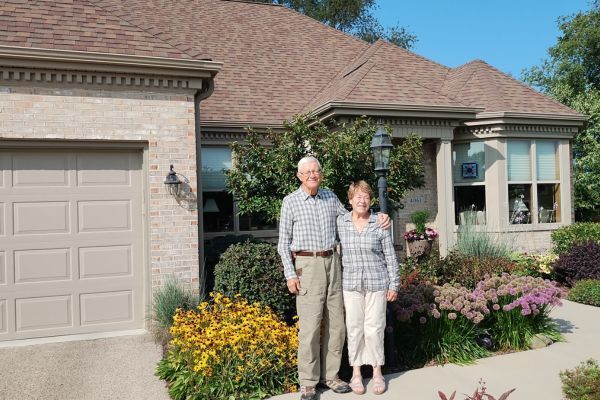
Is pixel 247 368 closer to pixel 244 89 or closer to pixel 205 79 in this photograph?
pixel 205 79

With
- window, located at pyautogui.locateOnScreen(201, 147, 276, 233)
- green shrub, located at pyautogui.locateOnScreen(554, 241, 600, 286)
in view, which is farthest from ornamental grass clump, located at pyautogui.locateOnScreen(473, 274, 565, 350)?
window, located at pyautogui.locateOnScreen(201, 147, 276, 233)

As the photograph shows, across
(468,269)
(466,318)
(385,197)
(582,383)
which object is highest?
(385,197)

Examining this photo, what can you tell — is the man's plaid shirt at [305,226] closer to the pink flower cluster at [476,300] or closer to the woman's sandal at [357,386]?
the woman's sandal at [357,386]

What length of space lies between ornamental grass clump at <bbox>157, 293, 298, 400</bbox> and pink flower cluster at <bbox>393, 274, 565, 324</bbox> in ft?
4.75

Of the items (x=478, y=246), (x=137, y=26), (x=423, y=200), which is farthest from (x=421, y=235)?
(x=137, y=26)

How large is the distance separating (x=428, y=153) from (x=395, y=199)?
4.50 metres

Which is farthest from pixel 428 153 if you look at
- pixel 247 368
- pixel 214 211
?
pixel 247 368

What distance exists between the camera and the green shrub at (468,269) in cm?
727

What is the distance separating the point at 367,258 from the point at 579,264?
6811 mm

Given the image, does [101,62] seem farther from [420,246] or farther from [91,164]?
[420,246]

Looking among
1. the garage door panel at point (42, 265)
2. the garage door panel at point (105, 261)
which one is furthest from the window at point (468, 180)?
the garage door panel at point (42, 265)

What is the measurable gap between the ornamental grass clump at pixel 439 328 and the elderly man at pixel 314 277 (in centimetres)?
114

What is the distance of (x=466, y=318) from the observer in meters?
5.63

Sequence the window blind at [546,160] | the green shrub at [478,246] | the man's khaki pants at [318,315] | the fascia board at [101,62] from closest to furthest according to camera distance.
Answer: the man's khaki pants at [318,315] < the fascia board at [101,62] < the green shrub at [478,246] < the window blind at [546,160]
